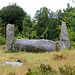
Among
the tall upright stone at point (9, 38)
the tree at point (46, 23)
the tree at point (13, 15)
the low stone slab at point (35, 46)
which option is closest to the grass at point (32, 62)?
the low stone slab at point (35, 46)

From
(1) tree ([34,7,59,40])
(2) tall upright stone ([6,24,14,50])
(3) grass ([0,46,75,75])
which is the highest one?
(1) tree ([34,7,59,40])

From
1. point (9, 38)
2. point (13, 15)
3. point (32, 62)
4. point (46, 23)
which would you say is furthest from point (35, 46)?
point (13, 15)

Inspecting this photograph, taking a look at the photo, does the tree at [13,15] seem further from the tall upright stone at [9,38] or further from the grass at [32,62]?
the grass at [32,62]

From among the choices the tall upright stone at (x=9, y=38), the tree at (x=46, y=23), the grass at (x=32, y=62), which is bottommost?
the grass at (x=32, y=62)

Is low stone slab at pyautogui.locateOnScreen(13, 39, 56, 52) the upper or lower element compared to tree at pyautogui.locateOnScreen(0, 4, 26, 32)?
lower

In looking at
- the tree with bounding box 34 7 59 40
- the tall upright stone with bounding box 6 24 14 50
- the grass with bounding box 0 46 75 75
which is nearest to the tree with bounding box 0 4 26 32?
the tree with bounding box 34 7 59 40

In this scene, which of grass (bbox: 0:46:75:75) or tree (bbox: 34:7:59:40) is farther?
tree (bbox: 34:7:59:40)

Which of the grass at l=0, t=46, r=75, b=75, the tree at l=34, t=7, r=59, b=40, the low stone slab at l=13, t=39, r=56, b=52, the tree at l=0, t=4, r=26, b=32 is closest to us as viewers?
the grass at l=0, t=46, r=75, b=75

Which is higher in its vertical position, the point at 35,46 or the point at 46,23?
the point at 46,23

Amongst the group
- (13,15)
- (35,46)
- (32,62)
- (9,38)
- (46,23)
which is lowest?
(32,62)

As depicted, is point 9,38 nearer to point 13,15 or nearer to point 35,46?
point 35,46

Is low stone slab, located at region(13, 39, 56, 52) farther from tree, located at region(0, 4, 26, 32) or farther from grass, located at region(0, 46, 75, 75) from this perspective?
tree, located at region(0, 4, 26, 32)

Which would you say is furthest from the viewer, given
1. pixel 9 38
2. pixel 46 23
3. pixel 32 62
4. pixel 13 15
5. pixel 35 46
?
pixel 13 15

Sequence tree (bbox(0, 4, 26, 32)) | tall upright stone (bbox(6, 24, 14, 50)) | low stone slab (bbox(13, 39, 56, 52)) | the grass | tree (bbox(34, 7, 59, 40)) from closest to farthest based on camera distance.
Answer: the grass
low stone slab (bbox(13, 39, 56, 52))
tall upright stone (bbox(6, 24, 14, 50))
tree (bbox(34, 7, 59, 40))
tree (bbox(0, 4, 26, 32))
